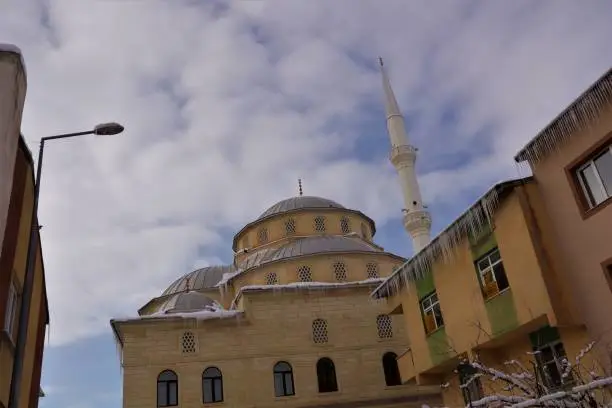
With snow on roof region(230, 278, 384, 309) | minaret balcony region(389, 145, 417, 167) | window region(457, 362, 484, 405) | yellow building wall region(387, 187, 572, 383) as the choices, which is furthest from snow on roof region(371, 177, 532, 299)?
minaret balcony region(389, 145, 417, 167)

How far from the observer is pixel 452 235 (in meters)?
13.9

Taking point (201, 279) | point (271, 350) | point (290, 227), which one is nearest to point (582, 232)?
point (271, 350)

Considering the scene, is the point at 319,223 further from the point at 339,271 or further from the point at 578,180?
the point at 578,180

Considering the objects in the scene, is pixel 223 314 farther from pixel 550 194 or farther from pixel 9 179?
pixel 9 179

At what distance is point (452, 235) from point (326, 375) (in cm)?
1058

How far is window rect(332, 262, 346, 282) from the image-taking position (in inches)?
1017

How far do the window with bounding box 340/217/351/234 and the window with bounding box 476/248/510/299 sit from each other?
17.4 meters

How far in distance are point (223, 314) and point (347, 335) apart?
185 inches

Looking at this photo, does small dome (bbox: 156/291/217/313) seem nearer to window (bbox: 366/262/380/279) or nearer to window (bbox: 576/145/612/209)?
window (bbox: 366/262/380/279)

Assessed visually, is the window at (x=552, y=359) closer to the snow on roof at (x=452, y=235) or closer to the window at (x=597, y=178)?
the snow on roof at (x=452, y=235)

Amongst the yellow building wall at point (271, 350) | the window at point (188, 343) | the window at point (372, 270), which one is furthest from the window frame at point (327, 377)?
the window at point (372, 270)

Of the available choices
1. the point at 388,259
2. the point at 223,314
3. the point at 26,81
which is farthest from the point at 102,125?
the point at 388,259

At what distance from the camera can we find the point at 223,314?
23000 millimetres

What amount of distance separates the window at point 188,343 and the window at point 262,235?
9.11 m
